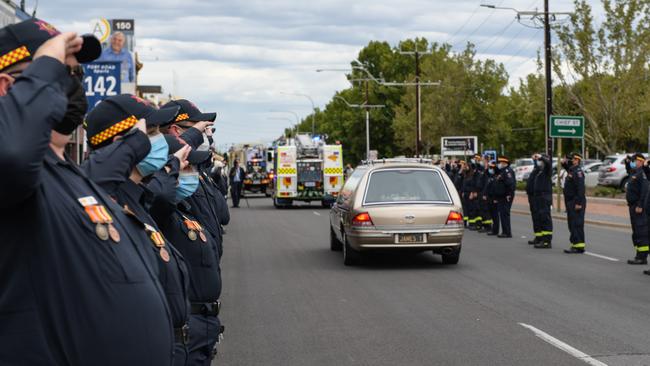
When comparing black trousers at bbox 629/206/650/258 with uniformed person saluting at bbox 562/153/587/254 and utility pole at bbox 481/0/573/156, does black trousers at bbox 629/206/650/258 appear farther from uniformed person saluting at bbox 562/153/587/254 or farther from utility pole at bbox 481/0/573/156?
utility pole at bbox 481/0/573/156

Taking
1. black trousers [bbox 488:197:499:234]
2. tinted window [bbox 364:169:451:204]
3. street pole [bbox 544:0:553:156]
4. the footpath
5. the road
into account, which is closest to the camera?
the road

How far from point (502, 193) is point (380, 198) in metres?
8.20

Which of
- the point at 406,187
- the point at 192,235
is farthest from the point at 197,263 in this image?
the point at 406,187

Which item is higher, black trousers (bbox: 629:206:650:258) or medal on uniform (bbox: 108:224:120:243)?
medal on uniform (bbox: 108:224:120:243)

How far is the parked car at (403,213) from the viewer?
48.7 feet

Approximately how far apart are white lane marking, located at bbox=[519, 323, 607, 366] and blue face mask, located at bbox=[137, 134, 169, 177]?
4617 mm

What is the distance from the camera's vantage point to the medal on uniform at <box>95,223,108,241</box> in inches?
113

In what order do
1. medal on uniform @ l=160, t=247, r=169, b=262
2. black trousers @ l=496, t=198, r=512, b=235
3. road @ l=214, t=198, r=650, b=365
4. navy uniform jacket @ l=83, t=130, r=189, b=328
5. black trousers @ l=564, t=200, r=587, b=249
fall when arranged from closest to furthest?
navy uniform jacket @ l=83, t=130, r=189, b=328 < medal on uniform @ l=160, t=247, r=169, b=262 < road @ l=214, t=198, r=650, b=365 < black trousers @ l=564, t=200, r=587, b=249 < black trousers @ l=496, t=198, r=512, b=235

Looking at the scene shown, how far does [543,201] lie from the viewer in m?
19.6

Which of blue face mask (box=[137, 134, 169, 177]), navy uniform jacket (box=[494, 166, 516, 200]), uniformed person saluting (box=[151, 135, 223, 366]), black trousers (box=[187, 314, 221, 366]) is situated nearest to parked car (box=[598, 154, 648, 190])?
navy uniform jacket (box=[494, 166, 516, 200])

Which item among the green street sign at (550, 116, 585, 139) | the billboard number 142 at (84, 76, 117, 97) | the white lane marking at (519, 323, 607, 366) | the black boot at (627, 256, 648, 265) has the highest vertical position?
the billboard number 142 at (84, 76, 117, 97)

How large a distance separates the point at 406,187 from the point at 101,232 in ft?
42.1

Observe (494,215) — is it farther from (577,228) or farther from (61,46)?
(61,46)

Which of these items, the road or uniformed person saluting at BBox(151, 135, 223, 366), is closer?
uniformed person saluting at BBox(151, 135, 223, 366)
